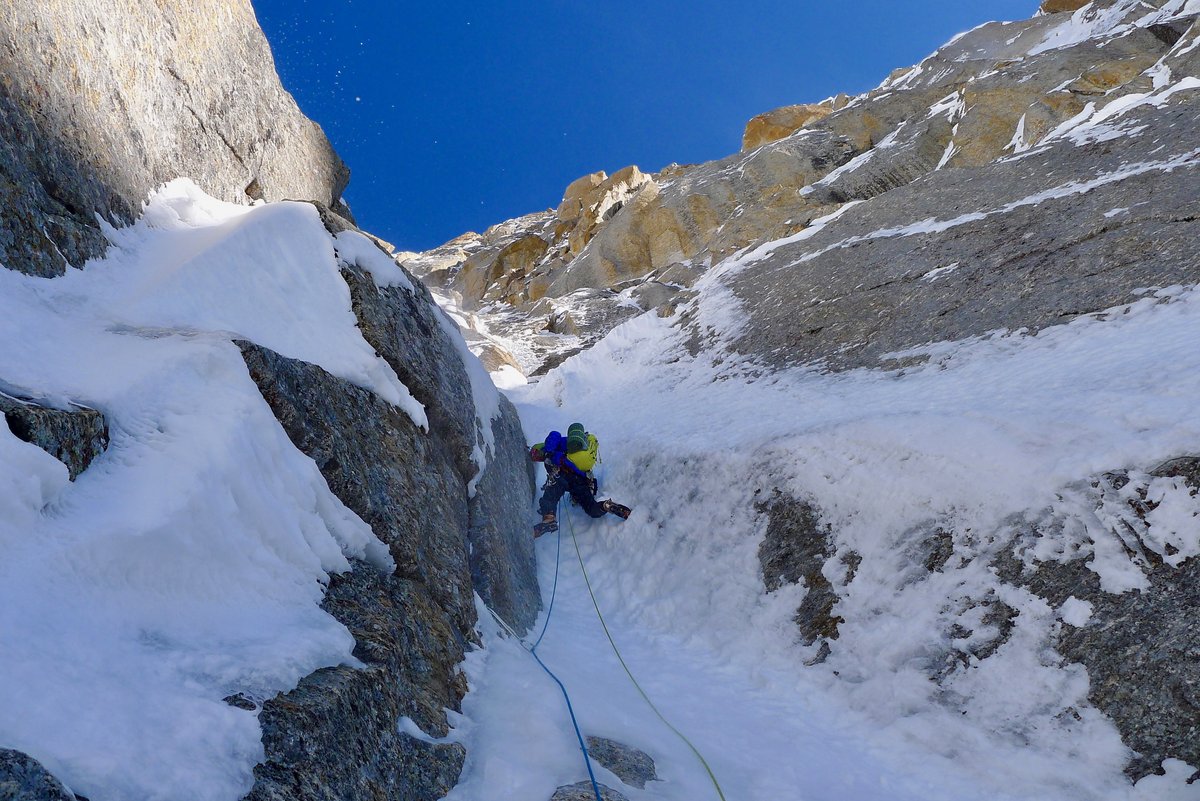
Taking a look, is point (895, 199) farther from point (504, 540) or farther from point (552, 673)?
point (552, 673)

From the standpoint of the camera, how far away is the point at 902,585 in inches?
269

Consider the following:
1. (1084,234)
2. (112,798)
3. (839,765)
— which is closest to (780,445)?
(839,765)

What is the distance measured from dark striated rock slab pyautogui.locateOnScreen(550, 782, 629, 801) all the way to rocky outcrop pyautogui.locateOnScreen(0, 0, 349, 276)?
6074 millimetres

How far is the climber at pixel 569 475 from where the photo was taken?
37.3ft

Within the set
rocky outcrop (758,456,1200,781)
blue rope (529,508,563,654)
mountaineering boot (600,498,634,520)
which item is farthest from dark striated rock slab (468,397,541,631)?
rocky outcrop (758,456,1200,781)

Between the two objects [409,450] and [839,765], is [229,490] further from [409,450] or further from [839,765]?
[839,765]

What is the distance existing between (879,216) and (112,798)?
57.5 feet

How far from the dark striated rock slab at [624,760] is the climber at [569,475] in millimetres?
5840

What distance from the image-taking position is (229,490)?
4410mm

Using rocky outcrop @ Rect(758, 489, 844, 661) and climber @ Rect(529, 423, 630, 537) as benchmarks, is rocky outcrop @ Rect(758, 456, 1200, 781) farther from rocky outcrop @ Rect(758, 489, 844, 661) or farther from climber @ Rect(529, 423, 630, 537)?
climber @ Rect(529, 423, 630, 537)

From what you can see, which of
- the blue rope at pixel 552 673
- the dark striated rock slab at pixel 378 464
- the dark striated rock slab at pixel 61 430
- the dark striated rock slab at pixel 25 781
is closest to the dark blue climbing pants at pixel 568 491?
the blue rope at pixel 552 673

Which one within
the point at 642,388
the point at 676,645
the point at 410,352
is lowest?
the point at 676,645

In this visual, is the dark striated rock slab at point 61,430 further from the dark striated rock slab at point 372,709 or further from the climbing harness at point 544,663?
the climbing harness at point 544,663

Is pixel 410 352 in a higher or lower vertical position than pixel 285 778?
higher
